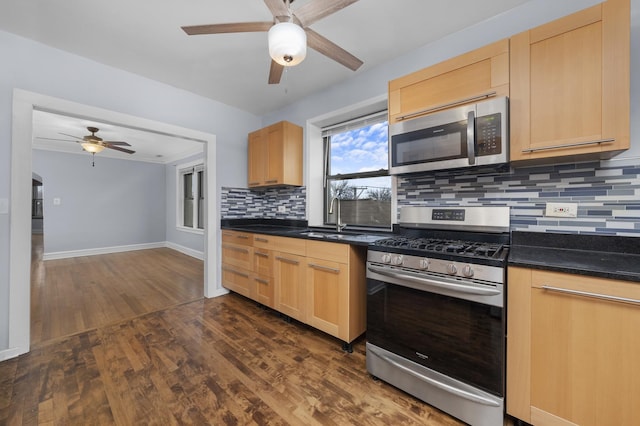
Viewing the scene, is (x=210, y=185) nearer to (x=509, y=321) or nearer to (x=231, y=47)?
(x=231, y=47)

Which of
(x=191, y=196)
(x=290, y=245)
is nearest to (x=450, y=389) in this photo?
(x=290, y=245)

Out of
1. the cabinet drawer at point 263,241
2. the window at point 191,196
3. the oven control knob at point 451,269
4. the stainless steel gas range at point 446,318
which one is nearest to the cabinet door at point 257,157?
the cabinet drawer at point 263,241

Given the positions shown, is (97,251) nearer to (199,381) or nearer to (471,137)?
(199,381)

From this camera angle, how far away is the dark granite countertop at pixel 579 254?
1.07 m

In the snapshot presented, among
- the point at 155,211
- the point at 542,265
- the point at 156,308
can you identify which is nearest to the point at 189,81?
the point at 156,308

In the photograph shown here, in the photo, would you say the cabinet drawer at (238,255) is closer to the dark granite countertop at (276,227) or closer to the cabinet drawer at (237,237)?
the cabinet drawer at (237,237)

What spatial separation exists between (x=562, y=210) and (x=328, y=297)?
1.70m

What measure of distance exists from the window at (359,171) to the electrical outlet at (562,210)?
48.4 inches

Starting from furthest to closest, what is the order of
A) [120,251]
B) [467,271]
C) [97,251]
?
[120,251]
[97,251]
[467,271]

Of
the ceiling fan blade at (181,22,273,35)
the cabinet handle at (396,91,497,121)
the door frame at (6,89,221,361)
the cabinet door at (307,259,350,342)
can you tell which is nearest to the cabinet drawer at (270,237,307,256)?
the cabinet door at (307,259,350,342)

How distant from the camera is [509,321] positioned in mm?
1244

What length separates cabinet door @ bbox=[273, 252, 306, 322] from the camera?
227 centimetres

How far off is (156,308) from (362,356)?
235 cm

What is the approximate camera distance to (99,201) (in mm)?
5891
